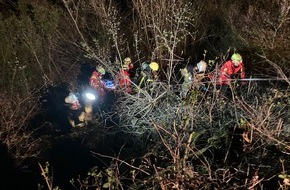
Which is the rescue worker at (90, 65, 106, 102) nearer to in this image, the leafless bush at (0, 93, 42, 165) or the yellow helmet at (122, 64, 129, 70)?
the yellow helmet at (122, 64, 129, 70)

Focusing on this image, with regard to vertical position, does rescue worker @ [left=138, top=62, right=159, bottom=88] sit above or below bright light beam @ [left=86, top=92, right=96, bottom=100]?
above

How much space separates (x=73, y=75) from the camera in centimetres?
1081

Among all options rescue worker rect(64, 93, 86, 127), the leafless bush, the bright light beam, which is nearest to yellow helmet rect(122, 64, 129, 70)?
the bright light beam

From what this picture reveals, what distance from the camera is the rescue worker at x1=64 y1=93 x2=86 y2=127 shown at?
8.56m

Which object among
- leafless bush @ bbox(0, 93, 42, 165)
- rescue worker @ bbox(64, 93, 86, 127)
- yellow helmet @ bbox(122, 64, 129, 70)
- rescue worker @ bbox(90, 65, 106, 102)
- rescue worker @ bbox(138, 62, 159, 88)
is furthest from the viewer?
rescue worker @ bbox(90, 65, 106, 102)

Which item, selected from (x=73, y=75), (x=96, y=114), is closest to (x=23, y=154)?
(x=96, y=114)

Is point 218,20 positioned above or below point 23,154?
above

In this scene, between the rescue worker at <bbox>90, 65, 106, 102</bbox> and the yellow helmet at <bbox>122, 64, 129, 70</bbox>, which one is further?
the rescue worker at <bbox>90, 65, 106, 102</bbox>

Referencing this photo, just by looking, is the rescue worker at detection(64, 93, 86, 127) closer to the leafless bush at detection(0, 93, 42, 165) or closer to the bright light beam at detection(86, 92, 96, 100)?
the bright light beam at detection(86, 92, 96, 100)

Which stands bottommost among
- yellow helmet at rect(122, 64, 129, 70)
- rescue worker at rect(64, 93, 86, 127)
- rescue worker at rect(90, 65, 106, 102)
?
rescue worker at rect(64, 93, 86, 127)

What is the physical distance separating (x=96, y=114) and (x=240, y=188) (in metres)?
5.43

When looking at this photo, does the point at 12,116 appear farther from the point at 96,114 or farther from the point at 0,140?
the point at 96,114

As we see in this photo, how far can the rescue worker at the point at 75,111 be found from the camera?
8555 millimetres

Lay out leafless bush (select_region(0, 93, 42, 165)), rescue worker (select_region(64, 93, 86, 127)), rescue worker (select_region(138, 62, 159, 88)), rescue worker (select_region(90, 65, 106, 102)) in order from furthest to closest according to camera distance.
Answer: rescue worker (select_region(90, 65, 106, 102)), rescue worker (select_region(64, 93, 86, 127)), rescue worker (select_region(138, 62, 159, 88)), leafless bush (select_region(0, 93, 42, 165))
